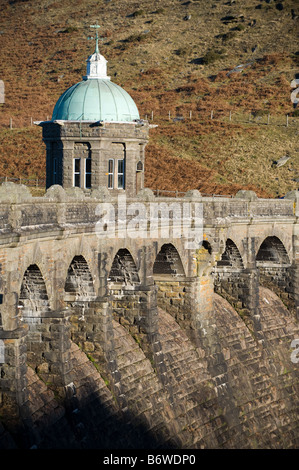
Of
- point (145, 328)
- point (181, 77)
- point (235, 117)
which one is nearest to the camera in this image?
point (145, 328)

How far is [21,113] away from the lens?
271 ft

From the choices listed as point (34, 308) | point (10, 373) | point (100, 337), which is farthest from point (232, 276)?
point (10, 373)

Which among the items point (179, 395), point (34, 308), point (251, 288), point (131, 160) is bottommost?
point (179, 395)

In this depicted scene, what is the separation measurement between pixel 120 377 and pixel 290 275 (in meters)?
19.6

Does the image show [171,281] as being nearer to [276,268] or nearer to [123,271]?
[123,271]

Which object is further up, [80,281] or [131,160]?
[131,160]

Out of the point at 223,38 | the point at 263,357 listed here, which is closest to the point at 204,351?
the point at 263,357

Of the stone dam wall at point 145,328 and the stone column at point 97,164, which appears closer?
the stone dam wall at point 145,328

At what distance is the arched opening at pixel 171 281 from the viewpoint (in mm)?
33562

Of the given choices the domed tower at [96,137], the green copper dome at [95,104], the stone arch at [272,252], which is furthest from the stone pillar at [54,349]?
the stone arch at [272,252]

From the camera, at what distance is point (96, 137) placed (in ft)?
116

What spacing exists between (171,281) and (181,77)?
6137cm

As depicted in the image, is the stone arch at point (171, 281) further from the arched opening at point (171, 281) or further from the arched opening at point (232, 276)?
the arched opening at point (232, 276)

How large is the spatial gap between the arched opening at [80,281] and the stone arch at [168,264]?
7.31 m
